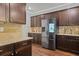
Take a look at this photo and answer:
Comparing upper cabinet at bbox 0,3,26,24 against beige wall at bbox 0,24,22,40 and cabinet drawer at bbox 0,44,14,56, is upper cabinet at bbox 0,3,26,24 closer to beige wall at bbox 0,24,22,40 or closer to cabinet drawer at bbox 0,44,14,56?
beige wall at bbox 0,24,22,40

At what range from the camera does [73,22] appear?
546 cm

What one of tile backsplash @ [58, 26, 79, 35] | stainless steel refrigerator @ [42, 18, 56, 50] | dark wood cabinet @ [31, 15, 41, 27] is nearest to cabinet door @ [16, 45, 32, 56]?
stainless steel refrigerator @ [42, 18, 56, 50]

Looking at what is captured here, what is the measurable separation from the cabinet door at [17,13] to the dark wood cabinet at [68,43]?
8.75 ft

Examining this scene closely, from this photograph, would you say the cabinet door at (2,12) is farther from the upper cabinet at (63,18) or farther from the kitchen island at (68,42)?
the upper cabinet at (63,18)

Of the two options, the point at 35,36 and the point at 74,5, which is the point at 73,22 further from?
the point at 35,36

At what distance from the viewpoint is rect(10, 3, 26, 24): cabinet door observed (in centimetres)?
291

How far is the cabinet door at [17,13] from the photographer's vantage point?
291cm

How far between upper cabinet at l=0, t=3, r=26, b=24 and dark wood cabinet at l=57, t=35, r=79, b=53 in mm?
2666

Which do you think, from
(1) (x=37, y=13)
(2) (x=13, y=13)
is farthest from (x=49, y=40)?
(2) (x=13, y=13)

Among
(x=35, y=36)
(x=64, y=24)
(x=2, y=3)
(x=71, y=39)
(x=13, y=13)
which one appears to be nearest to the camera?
(x=2, y=3)

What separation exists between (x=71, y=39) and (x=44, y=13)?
2870 mm

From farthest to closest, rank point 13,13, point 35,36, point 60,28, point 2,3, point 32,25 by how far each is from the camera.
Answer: point 32,25 < point 35,36 < point 60,28 < point 13,13 < point 2,3

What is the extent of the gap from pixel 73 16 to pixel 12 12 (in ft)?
11.2

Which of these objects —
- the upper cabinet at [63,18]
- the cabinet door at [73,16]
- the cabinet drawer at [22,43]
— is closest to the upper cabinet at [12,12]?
the cabinet drawer at [22,43]
